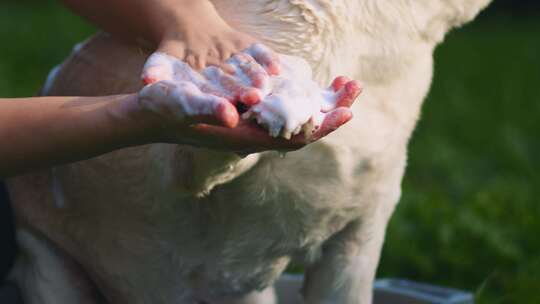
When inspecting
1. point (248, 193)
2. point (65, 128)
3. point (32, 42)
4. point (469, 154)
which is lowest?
point (32, 42)

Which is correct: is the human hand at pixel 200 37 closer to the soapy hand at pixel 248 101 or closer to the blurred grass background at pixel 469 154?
the soapy hand at pixel 248 101

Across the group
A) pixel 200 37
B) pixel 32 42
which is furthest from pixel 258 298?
pixel 32 42

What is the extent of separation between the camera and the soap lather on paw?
36.8 inches

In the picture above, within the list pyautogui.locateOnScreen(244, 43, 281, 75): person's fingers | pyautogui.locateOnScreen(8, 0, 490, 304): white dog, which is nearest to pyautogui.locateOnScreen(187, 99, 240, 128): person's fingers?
pyautogui.locateOnScreen(244, 43, 281, 75): person's fingers

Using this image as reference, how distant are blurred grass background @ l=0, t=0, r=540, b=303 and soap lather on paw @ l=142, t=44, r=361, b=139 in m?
1.05

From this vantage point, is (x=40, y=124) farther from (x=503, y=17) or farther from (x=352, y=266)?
(x=503, y=17)

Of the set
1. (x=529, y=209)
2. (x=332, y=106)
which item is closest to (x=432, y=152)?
(x=529, y=209)

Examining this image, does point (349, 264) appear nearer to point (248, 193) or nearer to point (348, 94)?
point (248, 193)

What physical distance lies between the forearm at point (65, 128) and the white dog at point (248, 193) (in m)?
0.22

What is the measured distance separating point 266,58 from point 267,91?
0.07 m

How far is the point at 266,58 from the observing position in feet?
3.37

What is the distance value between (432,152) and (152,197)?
6.93 feet

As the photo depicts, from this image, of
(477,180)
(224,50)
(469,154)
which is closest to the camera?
(224,50)

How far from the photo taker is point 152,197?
4.54 feet
